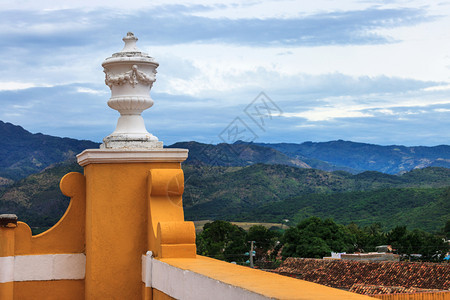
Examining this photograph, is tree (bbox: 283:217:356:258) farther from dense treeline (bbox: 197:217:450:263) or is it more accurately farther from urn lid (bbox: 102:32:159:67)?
urn lid (bbox: 102:32:159:67)

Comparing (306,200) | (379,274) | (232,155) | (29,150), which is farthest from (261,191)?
(232,155)

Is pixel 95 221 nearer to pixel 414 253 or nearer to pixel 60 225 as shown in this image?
pixel 60 225

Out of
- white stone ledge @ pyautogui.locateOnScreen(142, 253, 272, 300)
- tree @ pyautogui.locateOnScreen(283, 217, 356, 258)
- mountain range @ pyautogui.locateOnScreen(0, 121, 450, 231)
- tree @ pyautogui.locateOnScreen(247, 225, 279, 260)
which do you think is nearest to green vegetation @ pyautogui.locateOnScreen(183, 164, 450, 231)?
mountain range @ pyautogui.locateOnScreen(0, 121, 450, 231)

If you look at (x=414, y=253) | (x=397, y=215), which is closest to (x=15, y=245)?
(x=414, y=253)

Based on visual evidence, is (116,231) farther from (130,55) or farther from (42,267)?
(130,55)

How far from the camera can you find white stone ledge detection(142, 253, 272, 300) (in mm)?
2963

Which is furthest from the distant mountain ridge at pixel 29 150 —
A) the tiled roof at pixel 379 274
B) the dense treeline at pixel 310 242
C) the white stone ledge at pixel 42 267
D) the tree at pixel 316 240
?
the white stone ledge at pixel 42 267

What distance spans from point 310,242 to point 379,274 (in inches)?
913

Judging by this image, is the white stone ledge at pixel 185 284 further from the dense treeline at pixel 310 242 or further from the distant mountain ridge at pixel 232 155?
the dense treeline at pixel 310 242

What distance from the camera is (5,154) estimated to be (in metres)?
113

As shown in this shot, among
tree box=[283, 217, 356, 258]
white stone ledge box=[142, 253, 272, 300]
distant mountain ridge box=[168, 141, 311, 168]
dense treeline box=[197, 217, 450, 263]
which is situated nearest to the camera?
white stone ledge box=[142, 253, 272, 300]

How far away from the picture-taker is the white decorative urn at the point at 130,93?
510 centimetres

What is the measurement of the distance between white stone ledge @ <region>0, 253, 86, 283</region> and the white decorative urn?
3.29 ft

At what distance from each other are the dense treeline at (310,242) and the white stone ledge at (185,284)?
1735 inches
